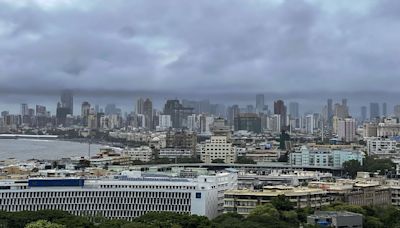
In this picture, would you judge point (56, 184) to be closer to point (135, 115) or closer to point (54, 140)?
point (54, 140)

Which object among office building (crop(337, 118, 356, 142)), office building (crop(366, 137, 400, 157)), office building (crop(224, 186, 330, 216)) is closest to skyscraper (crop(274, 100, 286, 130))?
office building (crop(337, 118, 356, 142))

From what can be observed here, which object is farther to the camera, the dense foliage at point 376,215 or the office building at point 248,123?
the office building at point 248,123

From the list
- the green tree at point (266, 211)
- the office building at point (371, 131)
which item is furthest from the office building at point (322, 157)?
the office building at point (371, 131)

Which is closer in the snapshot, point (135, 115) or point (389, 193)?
point (389, 193)

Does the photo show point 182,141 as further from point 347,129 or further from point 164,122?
point 164,122

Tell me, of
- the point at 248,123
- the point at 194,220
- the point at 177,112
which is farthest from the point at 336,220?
the point at 177,112

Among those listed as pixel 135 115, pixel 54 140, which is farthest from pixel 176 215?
pixel 135 115

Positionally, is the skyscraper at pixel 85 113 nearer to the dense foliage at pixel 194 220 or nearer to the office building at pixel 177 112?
the office building at pixel 177 112

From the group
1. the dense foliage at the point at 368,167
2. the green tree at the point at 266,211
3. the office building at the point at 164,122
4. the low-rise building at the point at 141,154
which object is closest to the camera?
the green tree at the point at 266,211
